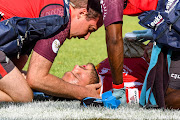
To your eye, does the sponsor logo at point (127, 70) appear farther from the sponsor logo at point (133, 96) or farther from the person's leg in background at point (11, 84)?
the person's leg in background at point (11, 84)

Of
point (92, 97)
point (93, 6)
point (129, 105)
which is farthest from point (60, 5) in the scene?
point (129, 105)

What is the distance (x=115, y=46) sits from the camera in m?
3.37

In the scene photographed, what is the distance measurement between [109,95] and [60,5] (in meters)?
1.08

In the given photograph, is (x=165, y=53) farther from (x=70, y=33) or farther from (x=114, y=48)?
(x=70, y=33)

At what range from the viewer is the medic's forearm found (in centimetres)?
336

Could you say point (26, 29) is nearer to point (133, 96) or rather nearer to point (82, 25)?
point (82, 25)

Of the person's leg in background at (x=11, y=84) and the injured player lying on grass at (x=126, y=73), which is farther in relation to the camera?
the injured player lying on grass at (x=126, y=73)

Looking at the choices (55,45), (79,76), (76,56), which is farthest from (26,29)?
(76,56)

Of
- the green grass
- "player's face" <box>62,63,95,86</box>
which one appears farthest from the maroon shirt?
the green grass

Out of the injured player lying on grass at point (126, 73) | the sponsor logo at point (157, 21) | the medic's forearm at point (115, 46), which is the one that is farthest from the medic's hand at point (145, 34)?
the medic's forearm at point (115, 46)

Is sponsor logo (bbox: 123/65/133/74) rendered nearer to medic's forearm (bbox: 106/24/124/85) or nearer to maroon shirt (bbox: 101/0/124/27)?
medic's forearm (bbox: 106/24/124/85)

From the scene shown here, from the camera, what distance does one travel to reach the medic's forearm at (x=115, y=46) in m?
3.36

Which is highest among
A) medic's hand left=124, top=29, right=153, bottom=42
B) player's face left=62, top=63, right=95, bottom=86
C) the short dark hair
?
the short dark hair

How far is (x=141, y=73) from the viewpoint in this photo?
4410 millimetres
